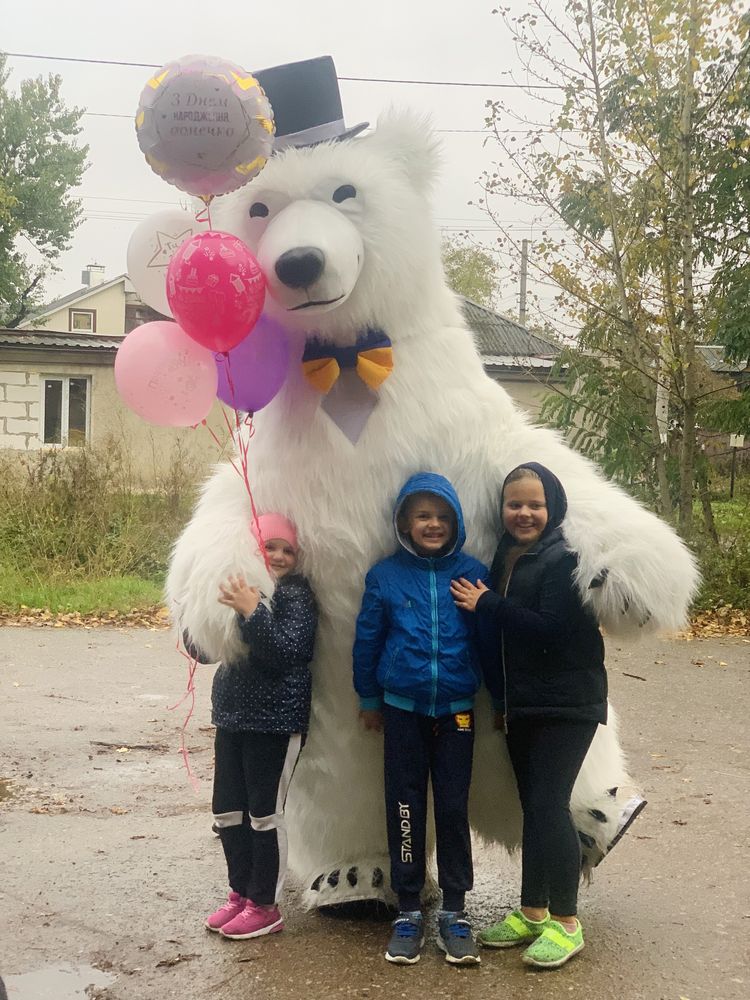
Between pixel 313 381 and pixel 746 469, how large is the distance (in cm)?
920

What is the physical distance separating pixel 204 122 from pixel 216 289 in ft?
1.43

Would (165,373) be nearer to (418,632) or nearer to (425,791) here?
(418,632)

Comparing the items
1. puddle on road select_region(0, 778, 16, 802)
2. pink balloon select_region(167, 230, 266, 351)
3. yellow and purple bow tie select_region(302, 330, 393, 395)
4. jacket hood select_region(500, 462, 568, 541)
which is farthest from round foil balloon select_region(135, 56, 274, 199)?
puddle on road select_region(0, 778, 16, 802)

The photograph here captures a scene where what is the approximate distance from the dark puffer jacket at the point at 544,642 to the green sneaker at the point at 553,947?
0.60m

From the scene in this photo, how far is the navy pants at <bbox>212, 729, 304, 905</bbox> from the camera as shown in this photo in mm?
3156

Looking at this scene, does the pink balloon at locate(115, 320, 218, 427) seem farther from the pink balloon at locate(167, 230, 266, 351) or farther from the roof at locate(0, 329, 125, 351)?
the roof at locate(0, 329, 125, 351)

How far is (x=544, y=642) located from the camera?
3.02 metres

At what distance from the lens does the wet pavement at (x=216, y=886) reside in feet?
9.74

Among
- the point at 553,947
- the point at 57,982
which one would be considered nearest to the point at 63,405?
the point at 57,982

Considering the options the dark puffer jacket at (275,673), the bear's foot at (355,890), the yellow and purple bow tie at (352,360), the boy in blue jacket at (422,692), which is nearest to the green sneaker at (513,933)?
the boy in blue jacket at (422,692)

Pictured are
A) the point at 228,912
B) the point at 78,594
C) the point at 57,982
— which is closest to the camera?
the point at 57,982

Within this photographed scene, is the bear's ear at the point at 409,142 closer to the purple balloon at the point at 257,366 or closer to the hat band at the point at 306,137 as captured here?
the hat band at the point at 306,137

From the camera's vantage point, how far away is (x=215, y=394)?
3225mm

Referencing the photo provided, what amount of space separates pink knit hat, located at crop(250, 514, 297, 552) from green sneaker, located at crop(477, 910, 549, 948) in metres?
1.25
